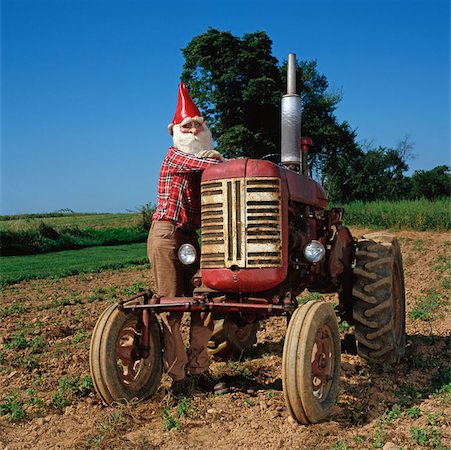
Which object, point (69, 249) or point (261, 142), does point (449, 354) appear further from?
point (261, 142)

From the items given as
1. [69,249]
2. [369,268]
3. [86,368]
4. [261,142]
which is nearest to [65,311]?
[86,368]

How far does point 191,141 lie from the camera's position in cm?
489

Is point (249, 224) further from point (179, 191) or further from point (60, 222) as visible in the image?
point (60, 222)

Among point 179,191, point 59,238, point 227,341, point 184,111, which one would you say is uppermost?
point 184,111

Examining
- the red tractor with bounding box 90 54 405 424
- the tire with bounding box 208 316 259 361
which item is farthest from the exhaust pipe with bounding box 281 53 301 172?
the tire with bounding box 208 316 259 361

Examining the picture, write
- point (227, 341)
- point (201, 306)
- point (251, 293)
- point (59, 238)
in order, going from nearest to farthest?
point (201, 306) < point (251, 293) < point (227, 341) < point (59, 238)

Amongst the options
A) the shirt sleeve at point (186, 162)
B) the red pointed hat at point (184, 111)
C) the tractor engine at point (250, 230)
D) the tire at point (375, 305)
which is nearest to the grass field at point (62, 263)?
the red pointed hat at point (184, 111)

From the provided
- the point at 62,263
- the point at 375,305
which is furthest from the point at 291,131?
the point at 62,263

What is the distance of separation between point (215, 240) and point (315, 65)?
4144 cm

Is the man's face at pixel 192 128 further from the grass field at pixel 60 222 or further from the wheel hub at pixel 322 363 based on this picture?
the grass field at pixel 60 222

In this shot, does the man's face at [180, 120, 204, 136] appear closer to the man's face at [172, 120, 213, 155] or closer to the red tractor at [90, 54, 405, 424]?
the man's face at [172, 120, 213, 155]

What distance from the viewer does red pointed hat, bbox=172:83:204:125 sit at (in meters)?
4.95

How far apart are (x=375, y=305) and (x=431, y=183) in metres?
35.9

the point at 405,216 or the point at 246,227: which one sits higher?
the point at 405,216
